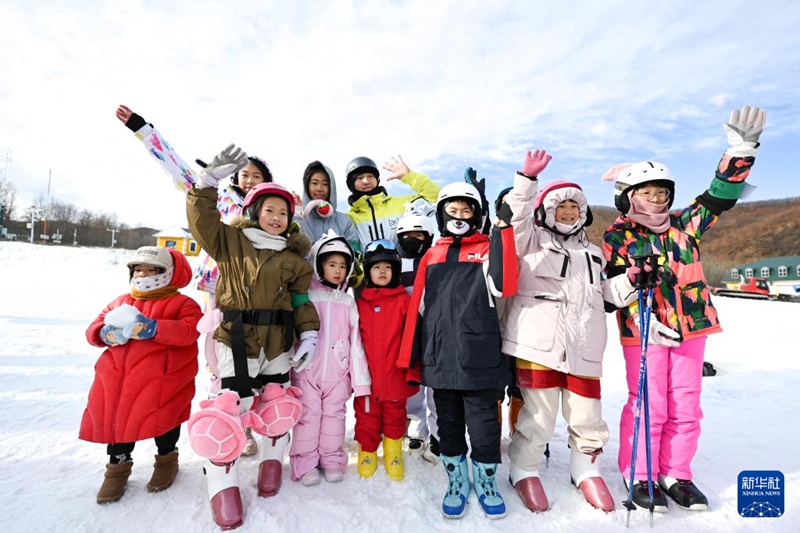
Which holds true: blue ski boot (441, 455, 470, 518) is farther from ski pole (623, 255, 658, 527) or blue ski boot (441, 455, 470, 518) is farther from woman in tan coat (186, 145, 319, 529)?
woman in tan coat (186, 145, 319, 529)

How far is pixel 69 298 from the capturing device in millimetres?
12836

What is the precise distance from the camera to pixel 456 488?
2633 millimetres

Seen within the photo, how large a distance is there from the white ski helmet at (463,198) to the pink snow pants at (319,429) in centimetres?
156

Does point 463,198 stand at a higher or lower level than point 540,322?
higher

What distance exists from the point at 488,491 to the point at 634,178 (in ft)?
8.35

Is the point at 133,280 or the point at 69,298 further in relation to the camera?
the point at 69,298

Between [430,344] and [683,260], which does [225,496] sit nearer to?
[430,344]

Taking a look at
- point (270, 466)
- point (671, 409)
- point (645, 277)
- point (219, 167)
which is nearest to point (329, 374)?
point (270, 466)

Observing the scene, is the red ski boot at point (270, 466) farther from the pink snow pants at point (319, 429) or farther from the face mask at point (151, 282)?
the face mask at point (151, 282)

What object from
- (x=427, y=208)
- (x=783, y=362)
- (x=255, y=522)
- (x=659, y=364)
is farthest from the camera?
(x=783, y=362)

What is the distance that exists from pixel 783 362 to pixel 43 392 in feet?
36.3

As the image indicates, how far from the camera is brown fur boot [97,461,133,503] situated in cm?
250

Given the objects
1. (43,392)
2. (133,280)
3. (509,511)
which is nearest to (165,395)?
(133,280)

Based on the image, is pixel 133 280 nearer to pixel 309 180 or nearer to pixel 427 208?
pixel 309 180
